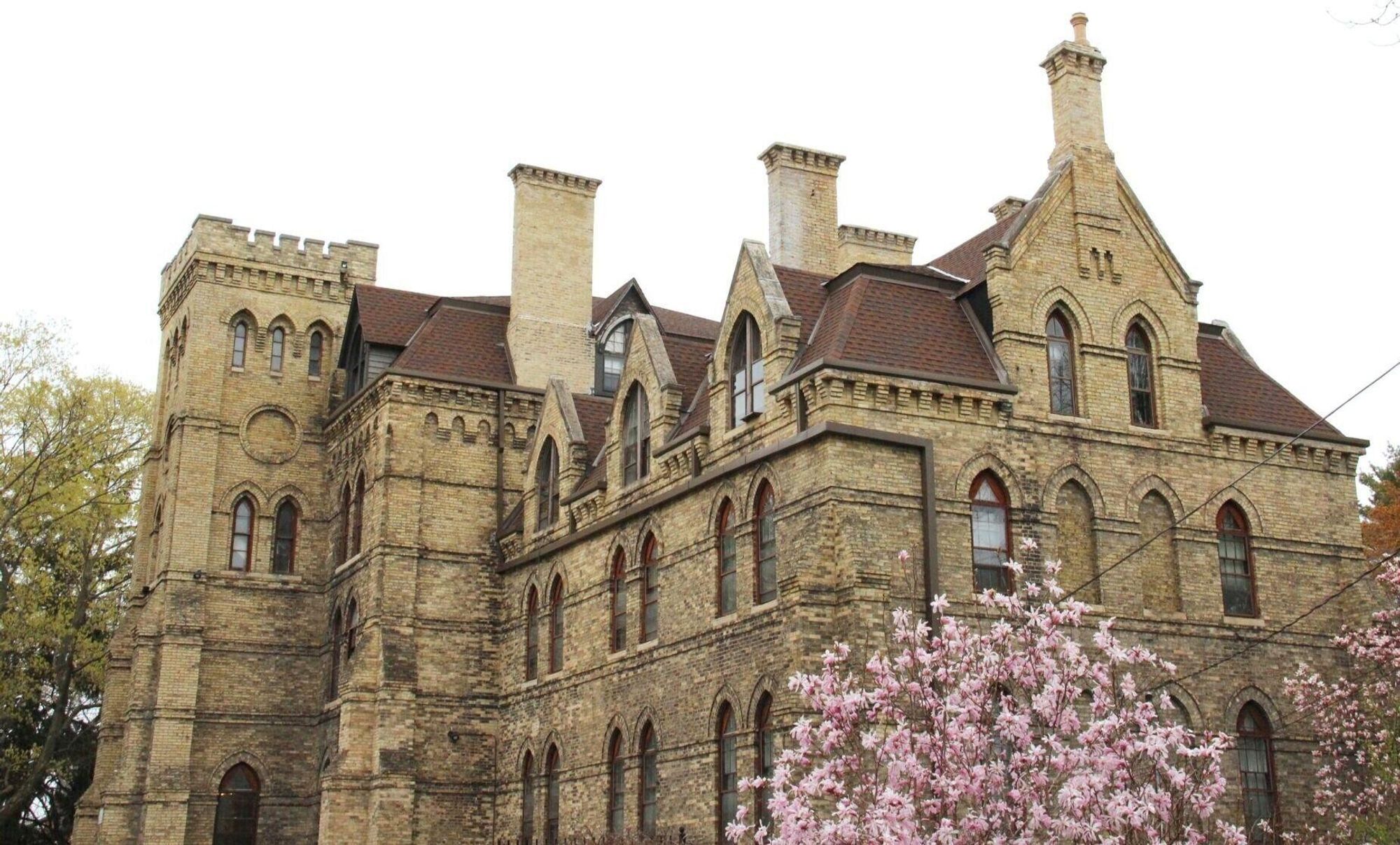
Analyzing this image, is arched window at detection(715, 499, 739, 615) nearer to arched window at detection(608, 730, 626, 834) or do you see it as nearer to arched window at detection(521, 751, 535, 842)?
arched window at detection(608, 730, 626, 834)

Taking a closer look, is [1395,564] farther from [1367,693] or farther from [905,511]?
[905,511]

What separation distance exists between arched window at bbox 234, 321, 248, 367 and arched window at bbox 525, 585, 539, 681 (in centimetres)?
1031

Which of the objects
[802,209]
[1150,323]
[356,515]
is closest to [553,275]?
[356,515]

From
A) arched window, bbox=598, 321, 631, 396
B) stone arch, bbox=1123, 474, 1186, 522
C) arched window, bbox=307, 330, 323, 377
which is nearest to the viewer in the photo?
stone arch, bbox=1123, 474, 1186, 522

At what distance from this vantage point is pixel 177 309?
138 ft

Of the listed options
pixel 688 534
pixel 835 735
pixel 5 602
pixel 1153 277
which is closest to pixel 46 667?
pixel 5 602

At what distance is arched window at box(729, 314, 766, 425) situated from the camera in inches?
1086

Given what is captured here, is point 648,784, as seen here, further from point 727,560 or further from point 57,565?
point 57,565

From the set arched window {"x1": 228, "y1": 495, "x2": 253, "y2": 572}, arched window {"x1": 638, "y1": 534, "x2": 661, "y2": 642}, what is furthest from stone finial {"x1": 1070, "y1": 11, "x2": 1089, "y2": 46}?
arched window {"x1": 228, "y1": 495, "x2": 253, "y2": 572}

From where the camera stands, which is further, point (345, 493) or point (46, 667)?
point (46, 667)

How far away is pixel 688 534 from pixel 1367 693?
10.9 m

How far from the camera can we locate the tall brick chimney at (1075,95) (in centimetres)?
2861

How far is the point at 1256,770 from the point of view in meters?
26.7

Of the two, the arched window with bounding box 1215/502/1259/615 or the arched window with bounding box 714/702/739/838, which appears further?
the arched window with bounding box 1215/502/1259/615
